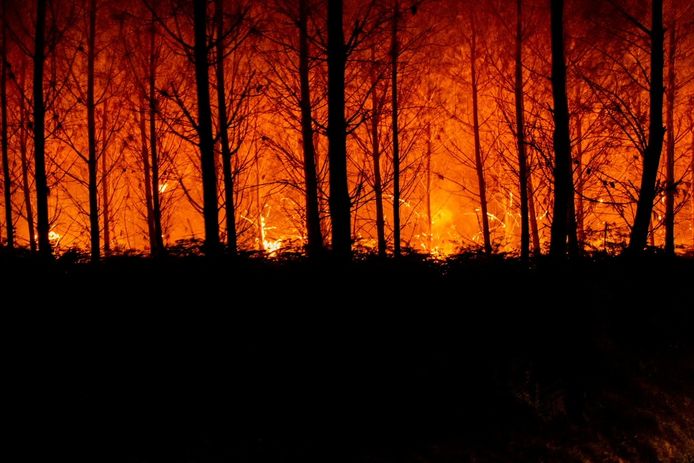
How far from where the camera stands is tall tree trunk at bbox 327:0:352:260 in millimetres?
7172

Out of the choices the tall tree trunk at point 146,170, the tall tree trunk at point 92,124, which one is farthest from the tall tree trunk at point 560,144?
the tall tree trunk at point 146,170

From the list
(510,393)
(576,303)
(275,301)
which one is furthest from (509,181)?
(275,301)

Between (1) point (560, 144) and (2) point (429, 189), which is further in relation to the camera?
(2) point (429, 189)

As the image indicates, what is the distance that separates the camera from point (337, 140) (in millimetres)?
7141

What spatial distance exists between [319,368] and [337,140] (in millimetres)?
3224

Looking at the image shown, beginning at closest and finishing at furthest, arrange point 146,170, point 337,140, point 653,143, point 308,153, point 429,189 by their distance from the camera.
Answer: point 337,140 < point 653,143 < point 308,153 < point 146,170 < point 429,189

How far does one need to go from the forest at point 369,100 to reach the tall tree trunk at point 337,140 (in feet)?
0.08

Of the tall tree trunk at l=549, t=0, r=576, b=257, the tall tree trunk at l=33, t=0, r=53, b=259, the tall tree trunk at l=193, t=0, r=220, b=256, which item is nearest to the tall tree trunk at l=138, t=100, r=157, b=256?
the tall tree trunk at l=33, t=0, r=53, b=259

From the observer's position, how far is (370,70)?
503 inches

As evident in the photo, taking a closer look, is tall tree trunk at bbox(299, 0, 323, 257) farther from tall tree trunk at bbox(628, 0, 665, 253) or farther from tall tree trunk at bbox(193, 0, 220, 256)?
tall tree trunk at bbox(628, 0, 665, 253)

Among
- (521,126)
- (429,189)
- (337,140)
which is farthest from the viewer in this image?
(429,189)

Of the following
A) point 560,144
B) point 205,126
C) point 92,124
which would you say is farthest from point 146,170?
point 560,144

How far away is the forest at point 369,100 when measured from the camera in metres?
9.21

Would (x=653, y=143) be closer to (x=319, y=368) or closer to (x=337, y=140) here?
(x=337, y=140)
